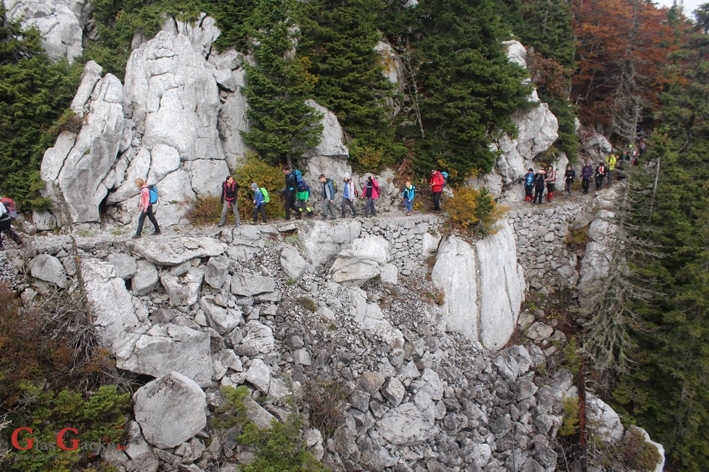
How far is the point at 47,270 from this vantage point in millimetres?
8562

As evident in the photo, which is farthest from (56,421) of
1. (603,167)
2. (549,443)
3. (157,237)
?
(603,167)

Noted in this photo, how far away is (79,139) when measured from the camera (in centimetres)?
1209

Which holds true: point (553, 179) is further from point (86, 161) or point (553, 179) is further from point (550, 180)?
point (86, 161)

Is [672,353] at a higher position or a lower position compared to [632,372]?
higher

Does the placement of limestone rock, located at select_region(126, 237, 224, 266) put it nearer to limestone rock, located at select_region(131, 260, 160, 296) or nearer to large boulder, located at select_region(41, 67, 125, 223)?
limestone rock, located at select_region(131, 260, 160, 296)

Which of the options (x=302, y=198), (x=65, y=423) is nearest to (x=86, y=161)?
(x=302, y=198)

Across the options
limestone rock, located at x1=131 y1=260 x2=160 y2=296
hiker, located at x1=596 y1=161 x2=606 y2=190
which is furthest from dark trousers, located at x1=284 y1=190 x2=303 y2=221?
hiker, located at x1=596 y1=161 x2=606 y2=190

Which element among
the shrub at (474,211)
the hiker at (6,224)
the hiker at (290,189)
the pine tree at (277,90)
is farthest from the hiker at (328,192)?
the hiker at (6,224)

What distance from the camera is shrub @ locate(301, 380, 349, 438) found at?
9242 mm

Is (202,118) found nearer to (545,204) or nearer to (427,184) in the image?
(427,184)

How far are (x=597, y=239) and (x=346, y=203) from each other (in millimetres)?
12348

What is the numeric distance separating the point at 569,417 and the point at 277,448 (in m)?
9.91

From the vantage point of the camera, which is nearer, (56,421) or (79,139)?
(56,421)

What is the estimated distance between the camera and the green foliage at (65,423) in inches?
257
